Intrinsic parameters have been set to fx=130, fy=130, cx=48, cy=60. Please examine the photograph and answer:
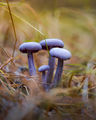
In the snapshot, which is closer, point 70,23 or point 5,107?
point 5,107

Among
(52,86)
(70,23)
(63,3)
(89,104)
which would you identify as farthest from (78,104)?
(63,3)

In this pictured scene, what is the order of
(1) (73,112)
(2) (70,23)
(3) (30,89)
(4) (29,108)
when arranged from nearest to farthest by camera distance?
(4) (29,108)
(1) (73,112)
(3) (30,89)
(2) (70,23)

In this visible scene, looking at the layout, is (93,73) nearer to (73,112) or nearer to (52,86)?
(52,86)

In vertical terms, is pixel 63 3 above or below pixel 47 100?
above

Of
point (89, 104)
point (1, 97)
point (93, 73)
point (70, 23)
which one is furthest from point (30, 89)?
point (70, 23)

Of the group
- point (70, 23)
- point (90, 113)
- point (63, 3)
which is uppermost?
point (63, 3)

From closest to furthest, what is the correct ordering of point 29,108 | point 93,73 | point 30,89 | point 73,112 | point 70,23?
point 29,108
point 73,112
point 30,89
point 93,73
point 70,23

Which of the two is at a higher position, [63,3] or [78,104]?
[63,3]

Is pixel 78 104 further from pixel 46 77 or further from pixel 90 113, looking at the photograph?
pixel 46 77

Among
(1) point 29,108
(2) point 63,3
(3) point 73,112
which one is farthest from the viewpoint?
(2) point 63,3
